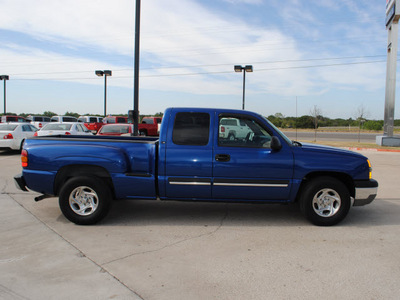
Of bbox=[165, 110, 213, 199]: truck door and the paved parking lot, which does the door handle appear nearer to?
bbox=[165, 110, 213, 199]: truck door

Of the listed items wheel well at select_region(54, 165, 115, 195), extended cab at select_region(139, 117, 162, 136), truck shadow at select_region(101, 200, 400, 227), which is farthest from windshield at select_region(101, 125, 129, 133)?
wheel well at select_region(54, 165, 115, 195)

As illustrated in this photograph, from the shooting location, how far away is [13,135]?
1389 cm

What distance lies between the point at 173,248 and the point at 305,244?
1743 mm

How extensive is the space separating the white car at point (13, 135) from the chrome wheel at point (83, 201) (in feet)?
35.7

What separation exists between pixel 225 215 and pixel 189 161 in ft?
4.43

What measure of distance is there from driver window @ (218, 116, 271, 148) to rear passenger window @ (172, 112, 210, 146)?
0.23m

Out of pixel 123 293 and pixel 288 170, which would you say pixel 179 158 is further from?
pixel 123 293

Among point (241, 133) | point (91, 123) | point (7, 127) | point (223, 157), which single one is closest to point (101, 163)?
point (223, 157)

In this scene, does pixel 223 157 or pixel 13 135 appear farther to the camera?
pixel 13 135

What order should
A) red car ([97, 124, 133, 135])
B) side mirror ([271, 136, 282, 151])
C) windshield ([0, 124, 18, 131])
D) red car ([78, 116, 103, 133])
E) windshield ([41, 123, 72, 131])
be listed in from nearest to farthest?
side mirror ([271, 136, 282, 151]) < windshield ([0, 124, 18, 131]) < red car ([97, 124, 133, 135]) < windshield ([41, 123, 72, 131]) < red car ([78, 116, 103, 133])

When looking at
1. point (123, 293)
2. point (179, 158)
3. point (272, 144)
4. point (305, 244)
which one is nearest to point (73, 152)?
point (179, 158)

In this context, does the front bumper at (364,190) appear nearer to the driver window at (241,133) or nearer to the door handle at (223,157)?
the driver window at (241,133)

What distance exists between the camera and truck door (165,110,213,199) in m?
4.81

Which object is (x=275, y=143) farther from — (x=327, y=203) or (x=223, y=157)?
(x=327, y=203)
